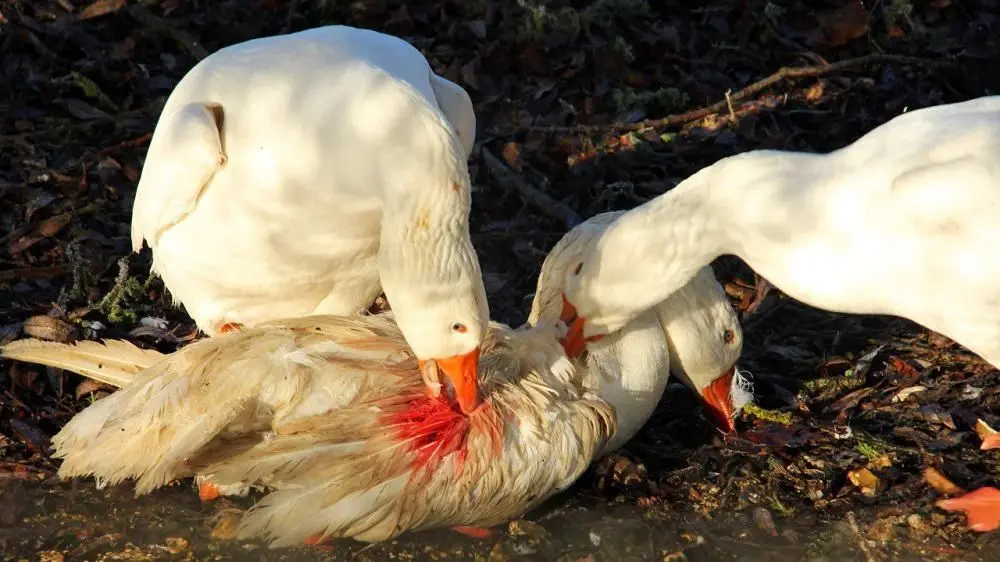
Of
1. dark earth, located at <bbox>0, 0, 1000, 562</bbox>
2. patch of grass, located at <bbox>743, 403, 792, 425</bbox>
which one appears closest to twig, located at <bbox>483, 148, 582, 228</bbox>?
dark earth, located at <bbox>0, 0, 1000, 562</bbox>

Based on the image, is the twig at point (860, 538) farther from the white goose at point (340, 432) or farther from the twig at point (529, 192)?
the twig at point (529, 192)

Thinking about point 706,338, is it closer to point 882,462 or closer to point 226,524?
point 882,462

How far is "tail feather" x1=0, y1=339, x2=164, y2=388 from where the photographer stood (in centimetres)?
559

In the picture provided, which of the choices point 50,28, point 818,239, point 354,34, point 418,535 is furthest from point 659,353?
point 50,28

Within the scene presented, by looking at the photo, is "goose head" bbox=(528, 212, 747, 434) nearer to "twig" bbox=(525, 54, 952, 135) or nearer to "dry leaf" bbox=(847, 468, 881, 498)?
"dry leaf" bbox=(847, 468, 881, 498)

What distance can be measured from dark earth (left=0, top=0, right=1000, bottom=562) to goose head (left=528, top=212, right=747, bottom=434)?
0.64 ft

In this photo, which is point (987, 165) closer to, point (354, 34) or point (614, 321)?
point (614, 321)

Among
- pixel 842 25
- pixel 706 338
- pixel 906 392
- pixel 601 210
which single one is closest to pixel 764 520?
pixel 706 338

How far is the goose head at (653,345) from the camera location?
5.47 m

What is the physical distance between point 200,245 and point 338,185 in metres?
0.73

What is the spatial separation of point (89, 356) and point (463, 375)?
1.74 meters

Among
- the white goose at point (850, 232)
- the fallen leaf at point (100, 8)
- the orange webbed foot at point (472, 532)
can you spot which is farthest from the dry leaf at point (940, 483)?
the fallen leaf at point (100, 8)

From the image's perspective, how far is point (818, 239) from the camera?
5102 millimetres

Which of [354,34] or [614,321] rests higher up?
[354,34]
